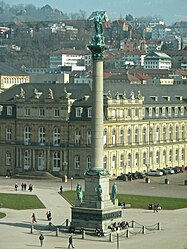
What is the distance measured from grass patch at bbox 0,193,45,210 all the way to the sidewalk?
1.44m

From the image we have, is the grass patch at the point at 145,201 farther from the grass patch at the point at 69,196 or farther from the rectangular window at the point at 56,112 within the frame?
the rectangular window at the point at 56,112

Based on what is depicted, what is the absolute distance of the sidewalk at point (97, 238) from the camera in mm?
72812

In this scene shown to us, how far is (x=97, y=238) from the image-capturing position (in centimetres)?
7625

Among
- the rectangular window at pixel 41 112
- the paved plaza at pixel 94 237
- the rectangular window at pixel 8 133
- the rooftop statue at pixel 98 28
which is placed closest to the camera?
the paved plaza at pixel 94 237

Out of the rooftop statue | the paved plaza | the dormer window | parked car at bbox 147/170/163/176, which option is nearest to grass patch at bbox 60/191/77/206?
the paved plaza

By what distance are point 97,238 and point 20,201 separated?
864 inches

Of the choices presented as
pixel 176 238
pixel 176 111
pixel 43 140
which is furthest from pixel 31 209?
pixel 176 111

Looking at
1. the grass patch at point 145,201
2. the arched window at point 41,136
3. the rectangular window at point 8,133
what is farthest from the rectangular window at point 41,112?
the grass patch at point 145,201

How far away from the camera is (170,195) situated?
104 metres

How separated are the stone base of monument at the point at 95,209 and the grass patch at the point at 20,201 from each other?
1379 centimetres

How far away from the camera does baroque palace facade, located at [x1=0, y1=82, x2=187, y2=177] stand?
124m

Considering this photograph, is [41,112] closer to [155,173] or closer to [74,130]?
[74,130]

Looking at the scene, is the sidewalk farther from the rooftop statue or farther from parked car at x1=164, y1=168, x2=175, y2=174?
parked car at x1=164, y1=168, x2=175, y2=174

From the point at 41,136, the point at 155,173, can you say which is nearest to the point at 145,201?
the point at 155,173
